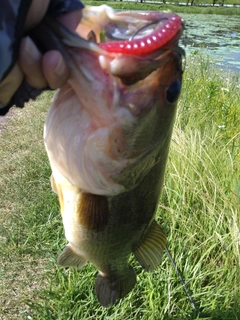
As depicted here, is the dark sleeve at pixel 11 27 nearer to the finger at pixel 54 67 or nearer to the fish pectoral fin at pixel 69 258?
the finger at pixel 54 67

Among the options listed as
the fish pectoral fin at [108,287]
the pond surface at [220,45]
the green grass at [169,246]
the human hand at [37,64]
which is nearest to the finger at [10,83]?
the human hand at [37,64]

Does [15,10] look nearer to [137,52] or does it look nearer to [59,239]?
[137,52]

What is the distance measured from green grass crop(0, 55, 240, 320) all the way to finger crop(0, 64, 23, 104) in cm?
178

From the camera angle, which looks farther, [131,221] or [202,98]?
[202,98]

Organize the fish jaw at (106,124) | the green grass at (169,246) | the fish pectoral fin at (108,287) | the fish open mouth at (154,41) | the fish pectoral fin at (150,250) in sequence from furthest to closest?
the green grass at (169,246), the fish pectoral fin at (108,287), the fish pectoral fin at (150,250), the fish jaw at (106,124), the fish open mouth at (154,41)

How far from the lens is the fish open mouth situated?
3.26 feet

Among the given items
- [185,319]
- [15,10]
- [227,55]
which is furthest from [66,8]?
[227,55]

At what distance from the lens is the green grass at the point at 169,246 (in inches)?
102

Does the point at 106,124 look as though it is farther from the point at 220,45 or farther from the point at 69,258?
the point at 220,45

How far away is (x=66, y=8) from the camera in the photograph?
42.4 inches

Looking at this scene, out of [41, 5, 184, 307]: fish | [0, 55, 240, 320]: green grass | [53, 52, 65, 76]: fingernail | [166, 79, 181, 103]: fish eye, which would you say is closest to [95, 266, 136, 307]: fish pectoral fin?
[41, 5, 184, 307]: fish

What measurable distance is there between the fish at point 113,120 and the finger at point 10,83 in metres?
0.13

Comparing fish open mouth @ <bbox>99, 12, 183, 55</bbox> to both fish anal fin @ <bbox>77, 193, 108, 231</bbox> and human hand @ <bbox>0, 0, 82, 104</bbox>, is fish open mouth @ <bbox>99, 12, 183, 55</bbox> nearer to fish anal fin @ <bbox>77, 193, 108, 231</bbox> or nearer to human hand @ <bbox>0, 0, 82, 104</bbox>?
human hand @ <bbox>0, 0, 82, 104</bbox>

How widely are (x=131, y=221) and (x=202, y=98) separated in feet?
12.8
